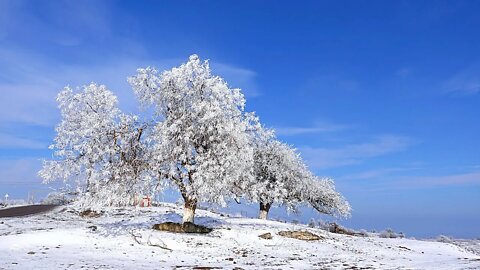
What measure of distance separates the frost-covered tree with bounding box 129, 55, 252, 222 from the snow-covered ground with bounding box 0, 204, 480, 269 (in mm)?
2875

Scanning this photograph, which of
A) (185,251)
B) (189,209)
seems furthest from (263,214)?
(185,251)

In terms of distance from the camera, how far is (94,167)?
962 inches

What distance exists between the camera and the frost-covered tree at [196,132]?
24.7m

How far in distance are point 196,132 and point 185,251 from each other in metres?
6.48

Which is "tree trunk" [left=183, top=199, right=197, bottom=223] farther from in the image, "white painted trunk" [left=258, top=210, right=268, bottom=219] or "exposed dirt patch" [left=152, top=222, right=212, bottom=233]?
"white painted trunk" [left=258, top=210, right=268, bottom=219]

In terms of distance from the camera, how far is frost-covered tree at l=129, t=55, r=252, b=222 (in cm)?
Result: 2470

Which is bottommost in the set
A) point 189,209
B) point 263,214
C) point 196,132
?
point 263,214

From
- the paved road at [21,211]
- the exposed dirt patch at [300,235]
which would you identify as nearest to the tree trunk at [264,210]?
the exposed dirt patch at [300,235]

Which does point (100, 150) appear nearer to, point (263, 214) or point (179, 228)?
point (179, 228)

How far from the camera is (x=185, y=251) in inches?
902

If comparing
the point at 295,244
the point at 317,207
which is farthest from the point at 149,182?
the point at 317,207

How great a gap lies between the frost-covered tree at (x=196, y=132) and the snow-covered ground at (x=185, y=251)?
9.43ft

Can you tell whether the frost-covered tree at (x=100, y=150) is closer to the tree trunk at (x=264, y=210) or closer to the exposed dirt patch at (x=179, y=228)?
the exposed dirt patch at (x=179, y=228)

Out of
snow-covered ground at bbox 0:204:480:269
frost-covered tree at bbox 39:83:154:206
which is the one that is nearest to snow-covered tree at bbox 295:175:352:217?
snow-covered ground at bbox 0:204:480:269
